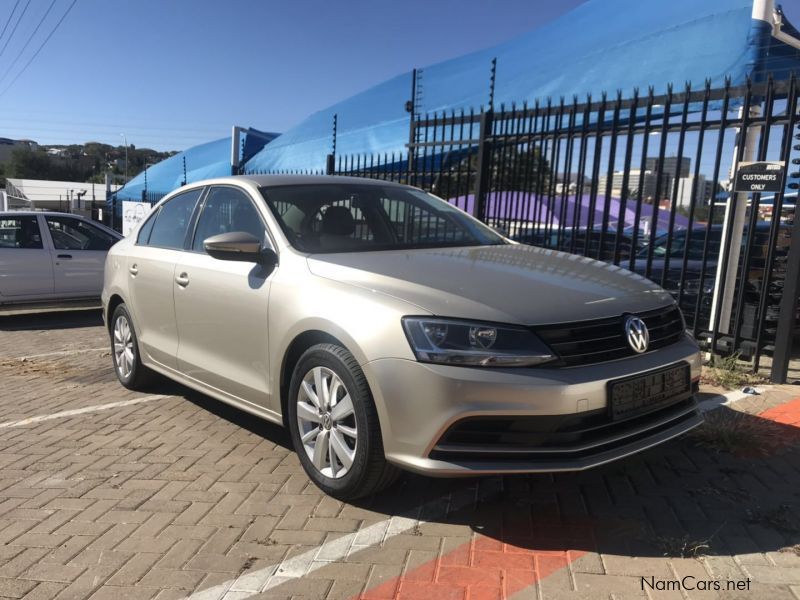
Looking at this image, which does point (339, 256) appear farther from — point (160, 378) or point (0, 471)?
point (160, 378)

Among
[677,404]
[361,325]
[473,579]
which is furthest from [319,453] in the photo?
[677,404]

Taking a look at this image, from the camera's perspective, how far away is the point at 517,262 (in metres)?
3.53

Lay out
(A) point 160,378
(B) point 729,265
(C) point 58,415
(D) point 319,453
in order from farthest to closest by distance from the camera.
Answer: (B) point 729,265
(A) point 160,378
(C) point 58,415
(D) point 319,453

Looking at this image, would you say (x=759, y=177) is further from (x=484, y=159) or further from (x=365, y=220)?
(x=365, y=220)

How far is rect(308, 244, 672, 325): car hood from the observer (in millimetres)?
2746

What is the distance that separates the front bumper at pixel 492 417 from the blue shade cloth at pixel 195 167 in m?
13.5

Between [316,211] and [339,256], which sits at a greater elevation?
[316,211]

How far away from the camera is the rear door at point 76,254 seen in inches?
358

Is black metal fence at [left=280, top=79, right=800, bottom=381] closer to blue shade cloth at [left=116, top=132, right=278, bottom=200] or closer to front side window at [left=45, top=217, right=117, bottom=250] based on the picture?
front side window at [left=45, top=217, right=117, bottom=250]

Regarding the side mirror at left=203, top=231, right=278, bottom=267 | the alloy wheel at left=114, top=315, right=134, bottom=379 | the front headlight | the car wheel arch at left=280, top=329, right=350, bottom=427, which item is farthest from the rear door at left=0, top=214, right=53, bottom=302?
the front headlight

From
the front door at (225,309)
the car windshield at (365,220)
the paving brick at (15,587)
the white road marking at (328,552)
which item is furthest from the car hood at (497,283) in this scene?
the paving brick at (15,587)

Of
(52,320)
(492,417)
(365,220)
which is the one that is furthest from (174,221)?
(52,320)

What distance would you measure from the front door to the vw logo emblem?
1.84 m

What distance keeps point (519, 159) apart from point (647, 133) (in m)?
1.71
